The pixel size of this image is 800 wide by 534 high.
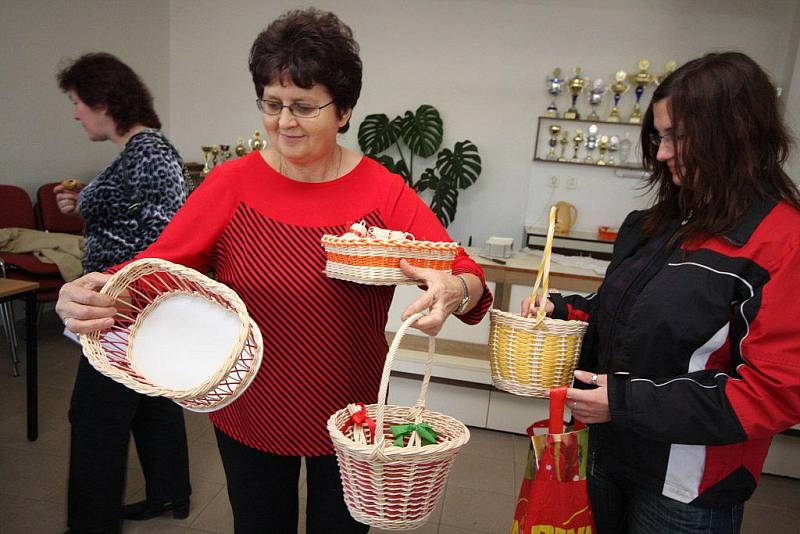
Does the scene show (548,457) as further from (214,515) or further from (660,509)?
(214,515)

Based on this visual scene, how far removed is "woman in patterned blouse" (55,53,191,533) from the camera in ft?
6.27

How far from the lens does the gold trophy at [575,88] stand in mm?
6043

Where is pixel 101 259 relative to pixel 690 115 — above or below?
below

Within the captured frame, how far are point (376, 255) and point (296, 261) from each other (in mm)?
208

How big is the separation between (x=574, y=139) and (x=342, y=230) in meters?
5.50

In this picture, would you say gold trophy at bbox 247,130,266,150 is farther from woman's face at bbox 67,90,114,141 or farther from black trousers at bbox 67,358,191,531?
black trousers at bbox 67,358,191,531

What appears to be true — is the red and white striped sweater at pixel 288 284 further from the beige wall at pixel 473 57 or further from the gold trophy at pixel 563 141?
the gold trophy at pixel 563 141

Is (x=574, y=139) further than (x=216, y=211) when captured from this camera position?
Yes

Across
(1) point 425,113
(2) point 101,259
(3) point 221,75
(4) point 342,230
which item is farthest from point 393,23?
(4) point 342,230

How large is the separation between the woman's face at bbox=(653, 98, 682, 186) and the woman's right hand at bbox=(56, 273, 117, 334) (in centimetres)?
116

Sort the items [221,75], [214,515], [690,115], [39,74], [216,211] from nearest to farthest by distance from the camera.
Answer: [690,115], [216,211], [214,515], [39,74], [221,75]

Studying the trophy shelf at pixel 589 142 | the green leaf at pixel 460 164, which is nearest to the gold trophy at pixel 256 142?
the green leaf at pixel 460 164

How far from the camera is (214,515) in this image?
7.82ft

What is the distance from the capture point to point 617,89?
6.00 meters
